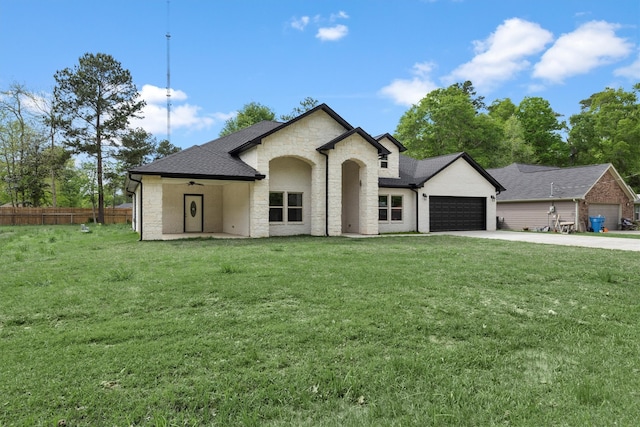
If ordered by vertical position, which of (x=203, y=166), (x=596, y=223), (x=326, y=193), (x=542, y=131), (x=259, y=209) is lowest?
(x=596, y=223)

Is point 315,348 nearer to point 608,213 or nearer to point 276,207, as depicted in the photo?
point 276,207

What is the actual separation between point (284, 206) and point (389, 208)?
19.5ft

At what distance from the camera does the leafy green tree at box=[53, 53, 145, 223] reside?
95.7ft

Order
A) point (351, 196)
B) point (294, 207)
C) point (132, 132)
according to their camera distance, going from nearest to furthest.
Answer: point (294, 207)
point (351, 196)
point (132, 132)

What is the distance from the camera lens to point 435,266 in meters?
8.04

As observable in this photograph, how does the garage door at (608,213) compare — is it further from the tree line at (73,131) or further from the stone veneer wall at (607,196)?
the tree line at (73,131)

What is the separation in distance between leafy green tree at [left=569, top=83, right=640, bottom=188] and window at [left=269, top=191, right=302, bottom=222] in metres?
37.9

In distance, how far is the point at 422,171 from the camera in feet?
71.1

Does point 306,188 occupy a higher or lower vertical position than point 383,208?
higher

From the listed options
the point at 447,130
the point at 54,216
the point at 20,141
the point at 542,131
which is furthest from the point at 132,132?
the point at 542,131

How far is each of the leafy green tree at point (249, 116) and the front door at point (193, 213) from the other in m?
22.1

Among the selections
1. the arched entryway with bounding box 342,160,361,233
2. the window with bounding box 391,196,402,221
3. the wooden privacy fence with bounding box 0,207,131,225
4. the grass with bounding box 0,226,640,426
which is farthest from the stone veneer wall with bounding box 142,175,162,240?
the wooden privacy fence with bounding box 0,207,131,225

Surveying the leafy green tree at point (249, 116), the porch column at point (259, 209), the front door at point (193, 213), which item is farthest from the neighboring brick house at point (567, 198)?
the leafy green tree at point (249, 116)

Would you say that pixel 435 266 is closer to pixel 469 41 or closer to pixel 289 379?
pixel 289 379
